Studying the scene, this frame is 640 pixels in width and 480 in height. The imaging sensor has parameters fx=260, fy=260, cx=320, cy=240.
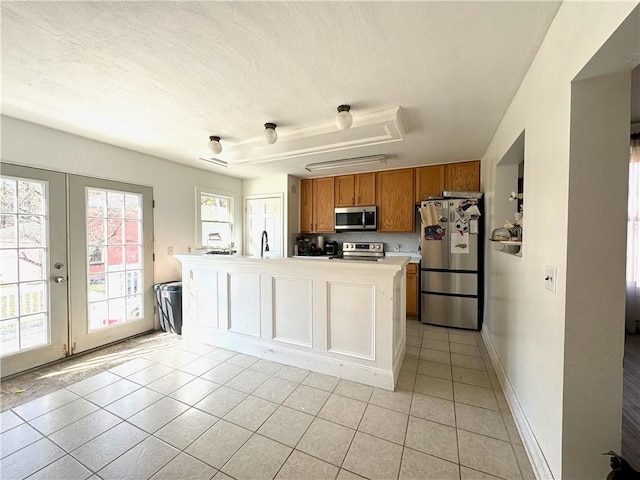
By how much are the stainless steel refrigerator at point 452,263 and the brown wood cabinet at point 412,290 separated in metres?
0.22

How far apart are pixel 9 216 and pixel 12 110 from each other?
91 centimetres

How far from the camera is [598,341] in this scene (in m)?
1.09

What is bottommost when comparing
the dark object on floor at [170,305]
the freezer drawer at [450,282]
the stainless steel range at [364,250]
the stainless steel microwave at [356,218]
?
the dark object on floor at [170,305]

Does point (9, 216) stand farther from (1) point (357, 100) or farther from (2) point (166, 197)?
(1) point (357, 100)

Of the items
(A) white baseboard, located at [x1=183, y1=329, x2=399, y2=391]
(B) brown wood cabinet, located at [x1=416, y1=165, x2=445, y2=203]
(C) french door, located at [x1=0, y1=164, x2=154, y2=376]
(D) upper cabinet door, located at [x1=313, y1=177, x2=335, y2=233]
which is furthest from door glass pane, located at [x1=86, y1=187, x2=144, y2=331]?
(B) brown wood cabinet, located at [x1=416, y1=165, x2=445, y2=203]

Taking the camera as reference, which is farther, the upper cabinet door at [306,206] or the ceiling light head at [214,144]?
the upper cabinet door at [306,206]

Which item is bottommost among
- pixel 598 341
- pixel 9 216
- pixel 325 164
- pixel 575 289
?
pixel 598 341

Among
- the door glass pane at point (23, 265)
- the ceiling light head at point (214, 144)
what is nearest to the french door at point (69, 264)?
the door glass pane at point (23, 265)

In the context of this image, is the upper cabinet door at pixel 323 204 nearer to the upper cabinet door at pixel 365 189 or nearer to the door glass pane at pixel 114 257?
the upper cabinet door at pixel 365 189

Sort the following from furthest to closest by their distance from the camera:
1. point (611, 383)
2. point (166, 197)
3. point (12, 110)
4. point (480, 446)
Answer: point (166, 197)
point (12, 110)
point (480, 446)
point (611, 383)

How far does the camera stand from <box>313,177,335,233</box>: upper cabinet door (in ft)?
15.2

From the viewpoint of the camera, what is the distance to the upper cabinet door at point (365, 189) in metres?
4.31

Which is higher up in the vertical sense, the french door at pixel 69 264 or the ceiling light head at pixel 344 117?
the ceiling light head at pixel 344 117

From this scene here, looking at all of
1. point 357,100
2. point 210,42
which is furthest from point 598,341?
point 210,42
